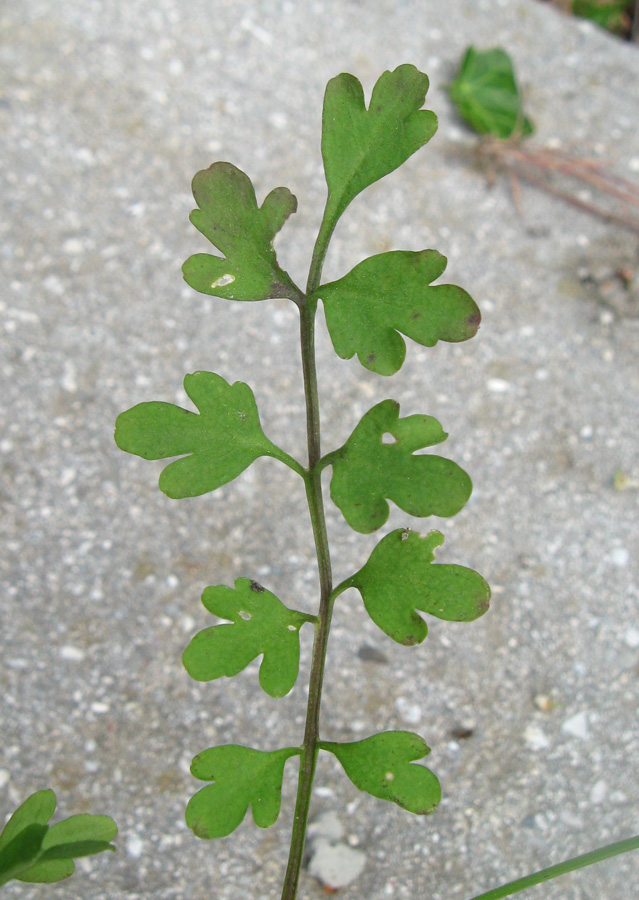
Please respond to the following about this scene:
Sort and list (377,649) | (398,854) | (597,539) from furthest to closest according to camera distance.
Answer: (597,539), (377,649), (398,854)

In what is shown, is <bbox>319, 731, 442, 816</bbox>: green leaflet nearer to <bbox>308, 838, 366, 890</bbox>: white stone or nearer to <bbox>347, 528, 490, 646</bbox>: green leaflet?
<bbox>347, 528, 490, 646</bbox>: green leaflet

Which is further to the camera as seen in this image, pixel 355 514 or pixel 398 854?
pixel 398 854

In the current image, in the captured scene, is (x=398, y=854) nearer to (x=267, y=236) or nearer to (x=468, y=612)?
(x=468, y=612)

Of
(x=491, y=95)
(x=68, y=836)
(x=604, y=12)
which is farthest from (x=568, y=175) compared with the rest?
A: (x=68, y=836)

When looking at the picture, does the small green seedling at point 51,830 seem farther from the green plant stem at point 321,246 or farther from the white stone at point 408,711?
the white stone at point 408,711

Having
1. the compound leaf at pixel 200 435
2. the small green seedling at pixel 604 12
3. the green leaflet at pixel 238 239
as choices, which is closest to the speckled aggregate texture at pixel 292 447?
the small green seedling at pixel 604 12

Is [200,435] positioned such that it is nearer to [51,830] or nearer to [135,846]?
[51,830]

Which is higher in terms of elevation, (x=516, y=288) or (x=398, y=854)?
(x=516, y=288)

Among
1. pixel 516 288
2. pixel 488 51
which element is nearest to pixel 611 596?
pixel 516 288
